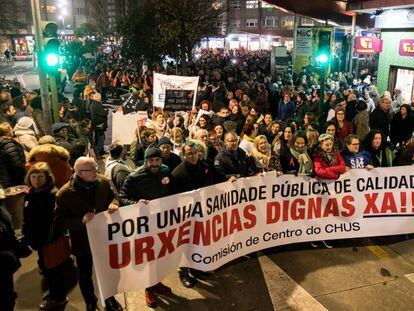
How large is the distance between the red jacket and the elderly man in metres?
2.70

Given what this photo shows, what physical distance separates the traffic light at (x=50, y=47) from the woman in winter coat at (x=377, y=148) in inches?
268

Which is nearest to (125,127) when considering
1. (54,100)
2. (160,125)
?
(160,125)

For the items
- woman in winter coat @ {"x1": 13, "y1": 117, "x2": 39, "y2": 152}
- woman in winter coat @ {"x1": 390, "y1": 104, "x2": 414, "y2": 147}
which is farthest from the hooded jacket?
woman in winter coat @ {"x1": 390, "y1": 104, "x2": 414, "y2": 147}

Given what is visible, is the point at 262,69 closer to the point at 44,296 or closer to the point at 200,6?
Result: the point at 200,6

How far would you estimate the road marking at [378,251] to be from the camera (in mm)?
5793

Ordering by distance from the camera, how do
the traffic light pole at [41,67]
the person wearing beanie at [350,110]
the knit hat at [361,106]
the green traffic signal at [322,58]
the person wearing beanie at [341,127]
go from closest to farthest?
the person wearing beanie at [341,127], the knit hat at [361,106], the traffic light pole at [41,67], the person wearing beanie at [350,110], the green traffic signal at [322,58]

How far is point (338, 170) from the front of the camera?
5523 millimetres

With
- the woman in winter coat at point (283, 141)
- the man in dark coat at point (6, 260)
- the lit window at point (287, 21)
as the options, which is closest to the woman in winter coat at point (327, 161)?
the woman in winter coat at point (283, 141)

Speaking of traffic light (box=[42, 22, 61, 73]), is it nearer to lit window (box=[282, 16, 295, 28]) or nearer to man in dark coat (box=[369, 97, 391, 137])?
man in dark coat (box=[369, 97, 391, 137])

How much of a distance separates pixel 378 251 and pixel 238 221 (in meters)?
2.21

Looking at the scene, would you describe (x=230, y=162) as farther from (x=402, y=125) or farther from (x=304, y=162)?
(x=402, y=125)

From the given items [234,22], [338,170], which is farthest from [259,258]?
[234,22]

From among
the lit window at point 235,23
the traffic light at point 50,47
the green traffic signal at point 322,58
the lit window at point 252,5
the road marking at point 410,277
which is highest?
the lit window at point 252,5

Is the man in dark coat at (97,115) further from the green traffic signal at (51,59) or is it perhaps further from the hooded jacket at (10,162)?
the hooded jacket at (10,162)
